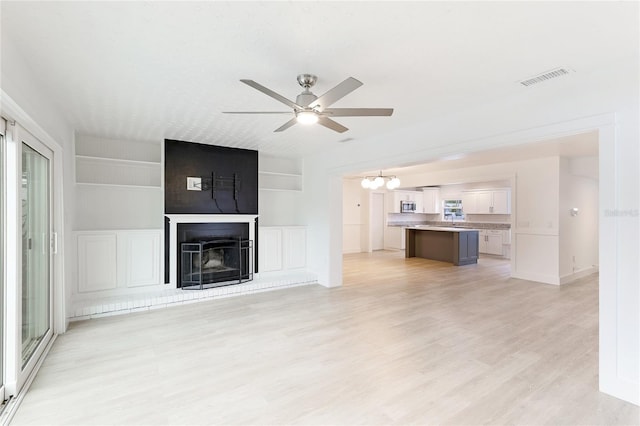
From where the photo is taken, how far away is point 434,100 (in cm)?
315

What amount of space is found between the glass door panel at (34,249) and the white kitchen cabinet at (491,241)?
10103 mm

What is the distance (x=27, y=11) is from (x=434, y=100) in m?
3.14

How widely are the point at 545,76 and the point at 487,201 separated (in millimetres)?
8085

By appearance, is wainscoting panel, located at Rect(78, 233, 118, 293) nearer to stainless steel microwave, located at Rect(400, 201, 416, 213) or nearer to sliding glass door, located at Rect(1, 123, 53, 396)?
sliding glass door, located at Rect(1, 123, 53, 396)

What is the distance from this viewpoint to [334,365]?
2779 millimetres

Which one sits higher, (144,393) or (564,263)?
(564,263)

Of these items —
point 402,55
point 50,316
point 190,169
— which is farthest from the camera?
point 190,169

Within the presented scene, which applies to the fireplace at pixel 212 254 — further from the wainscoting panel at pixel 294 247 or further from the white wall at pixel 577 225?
the white wall at pixel 577 225

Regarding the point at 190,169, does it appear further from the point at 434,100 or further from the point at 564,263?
the point at 564,263

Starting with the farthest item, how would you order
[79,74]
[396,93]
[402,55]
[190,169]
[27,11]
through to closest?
[190,169] < [396,93] < [79,74] < [402,55] < [27,11]

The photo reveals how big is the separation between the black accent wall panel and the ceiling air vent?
14.2ft

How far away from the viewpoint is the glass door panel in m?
2.69

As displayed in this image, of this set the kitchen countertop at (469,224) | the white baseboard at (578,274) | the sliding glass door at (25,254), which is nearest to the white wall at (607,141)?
the sliding glass door at (25,254)

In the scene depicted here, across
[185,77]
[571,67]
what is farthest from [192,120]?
[571,67]
